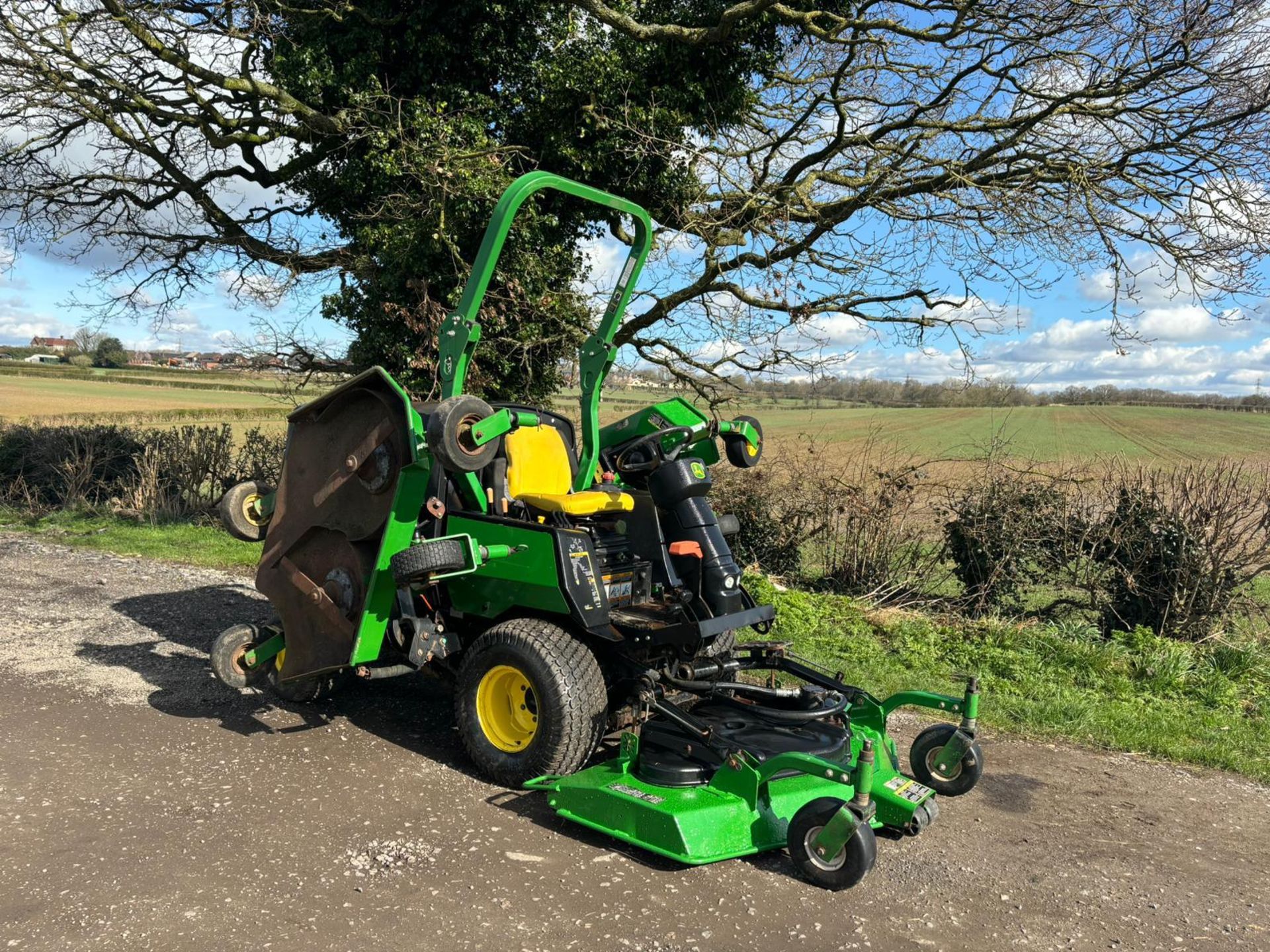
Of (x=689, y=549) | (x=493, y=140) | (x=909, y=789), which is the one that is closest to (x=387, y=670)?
(x=689, y=549)

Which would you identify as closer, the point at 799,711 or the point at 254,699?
the point at 799,711

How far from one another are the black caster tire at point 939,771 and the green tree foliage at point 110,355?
5023cm

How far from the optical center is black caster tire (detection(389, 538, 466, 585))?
420cm

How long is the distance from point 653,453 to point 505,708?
4.94 feet

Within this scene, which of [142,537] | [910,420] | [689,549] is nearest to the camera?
[689,549]

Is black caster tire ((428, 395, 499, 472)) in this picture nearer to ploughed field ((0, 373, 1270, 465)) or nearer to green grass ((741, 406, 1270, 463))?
ploughed field ((0, 373, 1270, 465))

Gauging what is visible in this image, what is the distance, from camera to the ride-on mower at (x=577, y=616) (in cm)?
367

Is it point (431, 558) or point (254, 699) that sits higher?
point (431, 558)

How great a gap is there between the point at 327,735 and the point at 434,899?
1.99m

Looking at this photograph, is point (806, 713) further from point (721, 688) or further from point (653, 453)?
point (653, 453)

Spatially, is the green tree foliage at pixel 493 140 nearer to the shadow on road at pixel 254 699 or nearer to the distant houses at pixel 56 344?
the shadow on road at pixel 254 699

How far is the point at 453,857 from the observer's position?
12.0 ft

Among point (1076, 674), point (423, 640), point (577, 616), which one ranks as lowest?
point (1076, 674)

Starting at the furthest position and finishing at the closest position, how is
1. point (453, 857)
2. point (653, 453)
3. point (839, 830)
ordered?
1. point (653, 453)
2. point (453, 857)
3. point (839, 830)
